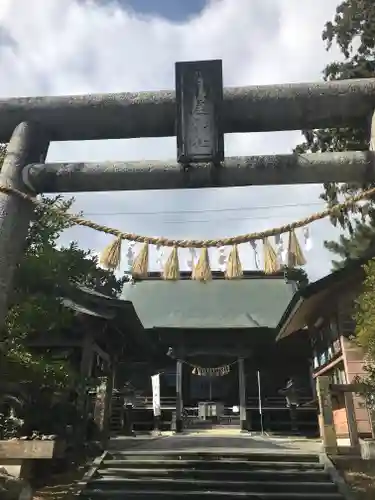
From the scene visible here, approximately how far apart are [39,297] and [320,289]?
8190 mm

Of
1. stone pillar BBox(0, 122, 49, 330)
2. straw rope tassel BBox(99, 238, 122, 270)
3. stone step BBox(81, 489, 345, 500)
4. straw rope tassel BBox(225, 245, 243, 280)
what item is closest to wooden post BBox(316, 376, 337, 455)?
stone step BBox(81, 489, 345, 500)

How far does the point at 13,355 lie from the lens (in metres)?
6.38

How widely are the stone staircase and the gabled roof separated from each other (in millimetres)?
4915

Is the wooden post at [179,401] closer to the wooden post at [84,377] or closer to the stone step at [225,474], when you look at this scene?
the wooden post at [84,377]

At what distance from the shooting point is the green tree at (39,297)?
21.9 feet

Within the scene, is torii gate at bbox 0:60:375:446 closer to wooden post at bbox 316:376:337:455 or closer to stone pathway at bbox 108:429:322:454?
wooden post at bbox 316:376:337:455

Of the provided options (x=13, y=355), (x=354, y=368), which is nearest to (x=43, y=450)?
(x=13, y=355)

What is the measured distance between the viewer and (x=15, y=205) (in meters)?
4.98

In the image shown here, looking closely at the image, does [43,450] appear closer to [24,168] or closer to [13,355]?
[13,355]

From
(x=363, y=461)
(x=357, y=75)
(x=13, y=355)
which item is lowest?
(x=363, y=461)

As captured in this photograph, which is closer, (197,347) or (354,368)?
(354,368)

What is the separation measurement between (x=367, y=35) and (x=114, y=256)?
9086 mm

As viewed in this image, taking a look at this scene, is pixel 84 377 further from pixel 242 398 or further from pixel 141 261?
pixel 242 398

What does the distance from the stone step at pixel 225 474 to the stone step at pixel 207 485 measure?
272mm
